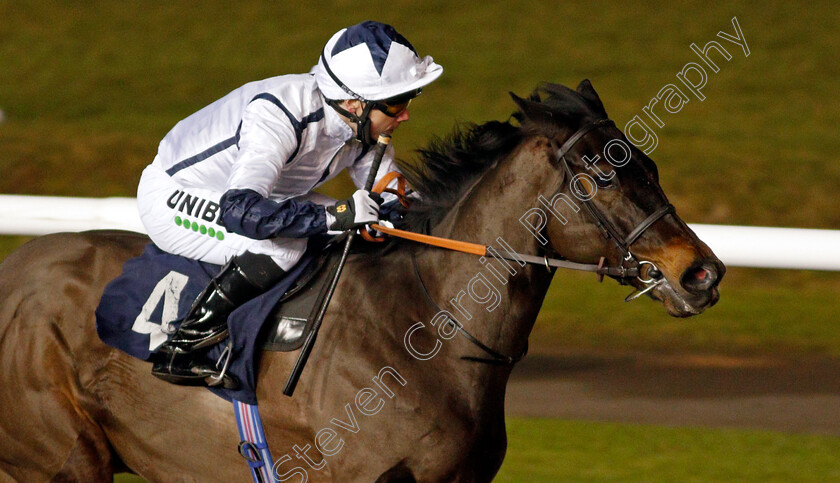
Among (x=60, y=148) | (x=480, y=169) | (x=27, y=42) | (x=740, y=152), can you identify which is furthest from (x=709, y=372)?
(x=27, y=42)

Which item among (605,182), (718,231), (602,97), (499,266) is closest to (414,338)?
(499,266)

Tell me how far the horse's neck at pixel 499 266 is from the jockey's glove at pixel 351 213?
0.27 m

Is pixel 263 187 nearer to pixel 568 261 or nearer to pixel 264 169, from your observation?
pixel 264 169

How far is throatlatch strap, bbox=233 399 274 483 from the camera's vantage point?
320 cm

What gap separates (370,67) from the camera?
318cm

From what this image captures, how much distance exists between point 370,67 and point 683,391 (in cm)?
374

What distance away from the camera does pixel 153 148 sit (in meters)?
11.5

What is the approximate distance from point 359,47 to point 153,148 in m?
8.78

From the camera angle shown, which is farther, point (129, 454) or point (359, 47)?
point (129, 454)

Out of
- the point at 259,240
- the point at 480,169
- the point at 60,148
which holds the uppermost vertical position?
the point at 480,169

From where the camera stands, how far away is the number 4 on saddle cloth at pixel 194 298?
125 inches

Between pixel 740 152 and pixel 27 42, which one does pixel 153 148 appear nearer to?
pixel 27 42

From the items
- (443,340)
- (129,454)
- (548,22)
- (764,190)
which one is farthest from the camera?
(548,22)

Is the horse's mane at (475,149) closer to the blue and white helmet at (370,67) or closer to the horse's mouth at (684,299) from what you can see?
the blue and white helmet at (370,67)
